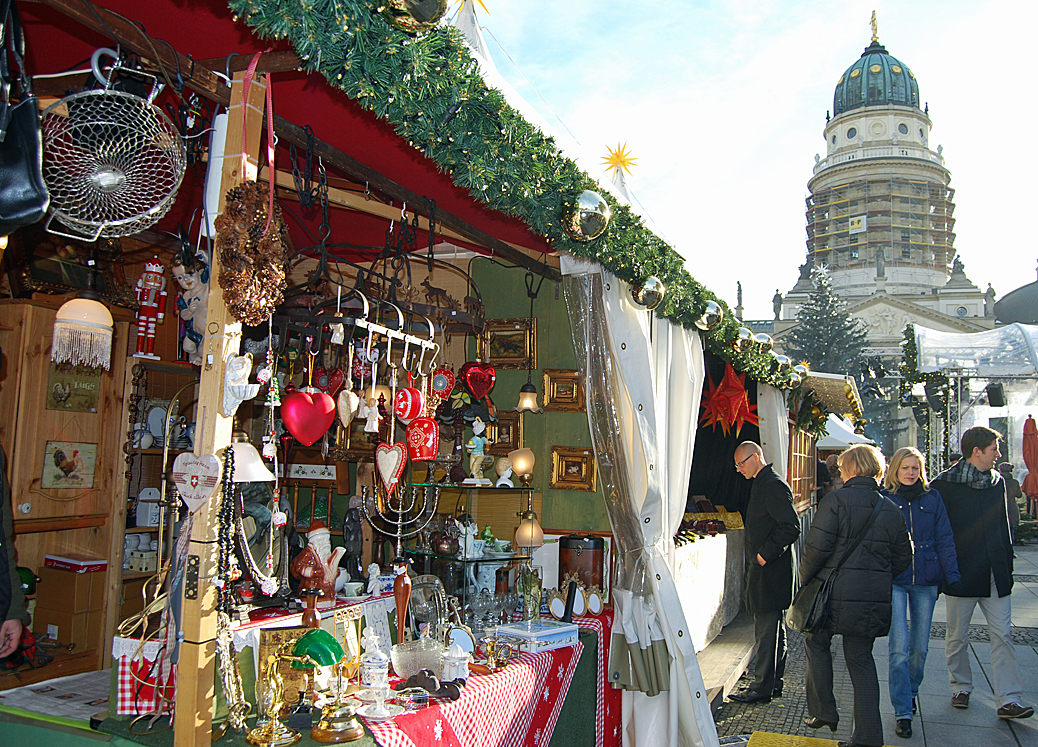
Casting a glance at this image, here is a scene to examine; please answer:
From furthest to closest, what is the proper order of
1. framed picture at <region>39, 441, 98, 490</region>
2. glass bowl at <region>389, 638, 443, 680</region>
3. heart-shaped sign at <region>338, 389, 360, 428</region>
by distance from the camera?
framed picture at <region>39, 441, 98, 490</region> → heart-shaped sign at <region>338, 389, 360, 428</region> → glass bowl at <region>389, 638, 443, 680</region>

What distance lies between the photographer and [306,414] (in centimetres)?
295

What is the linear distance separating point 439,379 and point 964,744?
13.3ft

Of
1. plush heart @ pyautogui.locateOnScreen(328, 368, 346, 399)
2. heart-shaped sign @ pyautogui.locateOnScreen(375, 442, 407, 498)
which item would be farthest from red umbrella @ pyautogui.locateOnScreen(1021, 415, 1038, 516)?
plush heart @ pyautogui.locateOnScreen(328, 368, 346, 399)

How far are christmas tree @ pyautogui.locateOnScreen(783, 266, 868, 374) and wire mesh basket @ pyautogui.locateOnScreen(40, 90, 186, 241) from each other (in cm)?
3808

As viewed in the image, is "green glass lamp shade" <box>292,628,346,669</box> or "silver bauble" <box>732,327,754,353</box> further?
"silver bauble" <box>732,327,754,353</box>

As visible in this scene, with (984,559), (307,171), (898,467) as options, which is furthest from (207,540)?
(984,559)

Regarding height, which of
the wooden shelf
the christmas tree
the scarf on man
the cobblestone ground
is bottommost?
the cobblestone ground

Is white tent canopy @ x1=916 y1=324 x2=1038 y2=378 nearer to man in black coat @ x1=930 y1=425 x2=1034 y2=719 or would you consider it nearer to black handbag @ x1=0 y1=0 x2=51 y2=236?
man in black coat @ x1=930 y1=425 x2=1034 y2=719

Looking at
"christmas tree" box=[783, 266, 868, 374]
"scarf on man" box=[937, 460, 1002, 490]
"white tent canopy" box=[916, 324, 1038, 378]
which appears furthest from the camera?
"christmas tree" box=[783, 266, 868, 374]

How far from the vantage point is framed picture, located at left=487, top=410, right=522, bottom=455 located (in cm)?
526

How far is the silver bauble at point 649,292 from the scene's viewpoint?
4055 mm

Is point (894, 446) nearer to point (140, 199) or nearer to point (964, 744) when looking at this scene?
point (964, 744)

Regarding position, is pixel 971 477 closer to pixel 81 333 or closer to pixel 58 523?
pixel 81 333

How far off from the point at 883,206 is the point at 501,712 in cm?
5803
